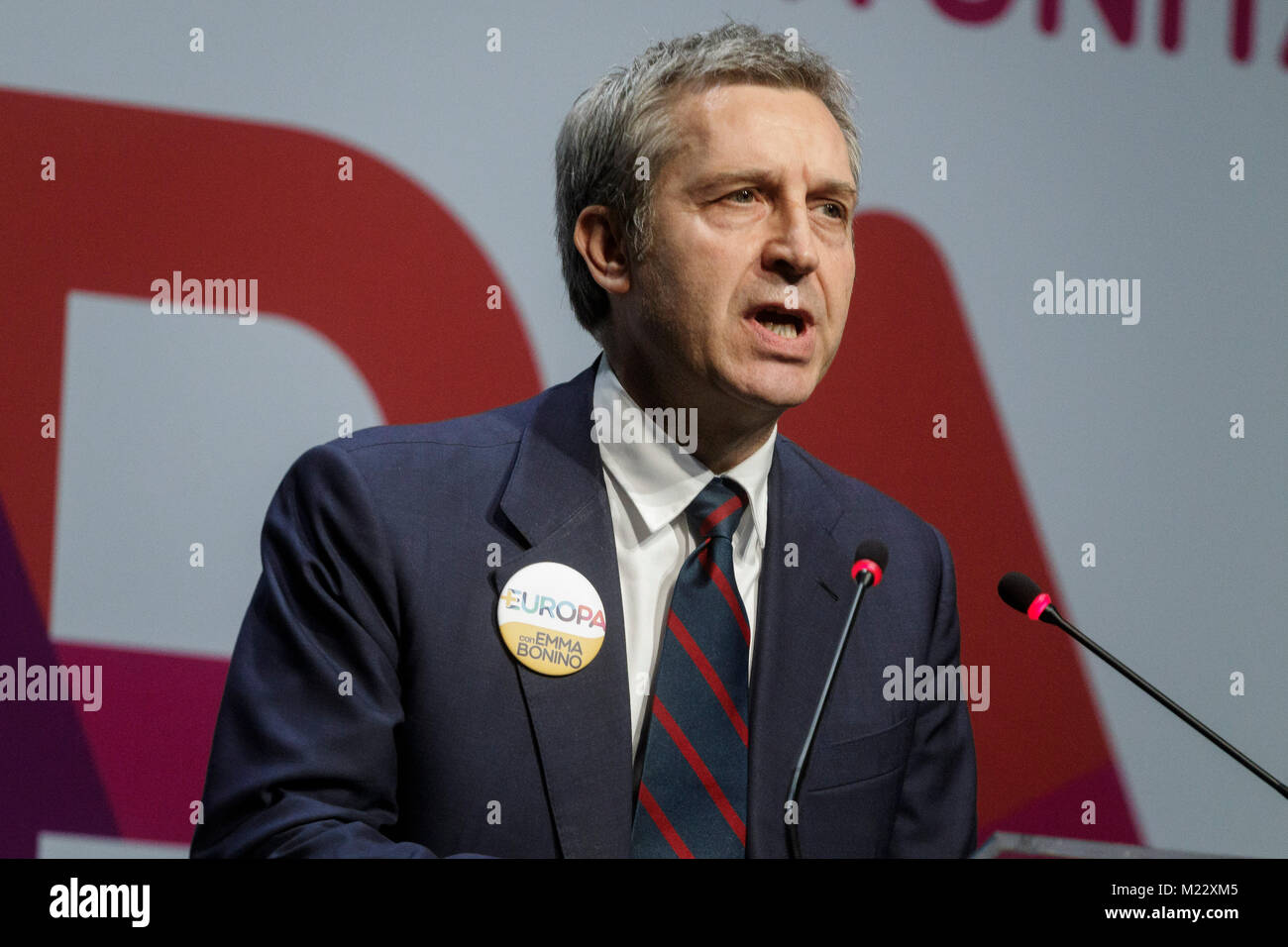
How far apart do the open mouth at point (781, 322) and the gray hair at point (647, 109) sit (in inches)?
8.9

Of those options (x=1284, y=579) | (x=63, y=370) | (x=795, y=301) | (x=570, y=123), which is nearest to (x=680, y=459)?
(x=795, y=301)

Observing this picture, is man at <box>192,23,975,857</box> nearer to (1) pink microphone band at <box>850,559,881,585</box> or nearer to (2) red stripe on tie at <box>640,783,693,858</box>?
(2) red stripe on tie at <box>640,783,693,858</box>

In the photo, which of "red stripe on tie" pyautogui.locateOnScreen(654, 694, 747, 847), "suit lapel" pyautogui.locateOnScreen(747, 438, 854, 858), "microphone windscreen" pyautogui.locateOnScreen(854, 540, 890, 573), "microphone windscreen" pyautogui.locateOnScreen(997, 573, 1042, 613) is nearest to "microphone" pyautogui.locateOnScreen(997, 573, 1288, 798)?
"microphone windscreen" pyautogui.locateOnScreen(997, 573, 1042, 613)

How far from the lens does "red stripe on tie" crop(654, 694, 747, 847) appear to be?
1853 mm

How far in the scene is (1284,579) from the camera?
10.2 feet

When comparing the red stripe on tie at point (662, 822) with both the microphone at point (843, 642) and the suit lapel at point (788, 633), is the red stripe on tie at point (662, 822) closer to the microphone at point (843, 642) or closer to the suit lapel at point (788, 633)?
the suit lapel at point (788, 633)

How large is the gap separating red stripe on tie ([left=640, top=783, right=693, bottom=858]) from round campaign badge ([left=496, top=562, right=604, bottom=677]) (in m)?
0.20

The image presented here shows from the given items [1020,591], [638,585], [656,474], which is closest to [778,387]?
[656,474]

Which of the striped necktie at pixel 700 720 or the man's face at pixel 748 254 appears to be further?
the man's face at pixel 748 254

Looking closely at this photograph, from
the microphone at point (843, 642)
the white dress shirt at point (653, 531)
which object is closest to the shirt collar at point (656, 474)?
the white dress shirt at point (653, 531)

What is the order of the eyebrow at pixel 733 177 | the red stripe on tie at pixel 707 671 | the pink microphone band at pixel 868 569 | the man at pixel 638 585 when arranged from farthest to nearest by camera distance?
the eyebrow at pixel 733 177 → the red stripe on tie at pixel 707 671 → the man at pixel 638 585 → the pink microphone band at pixel 868 569

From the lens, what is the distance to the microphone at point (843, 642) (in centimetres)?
145

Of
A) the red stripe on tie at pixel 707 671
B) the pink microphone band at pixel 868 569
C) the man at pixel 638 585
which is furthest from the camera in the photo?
the red stripe on tie at pixel 707 671

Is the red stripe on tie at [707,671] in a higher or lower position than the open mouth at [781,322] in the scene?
lower
